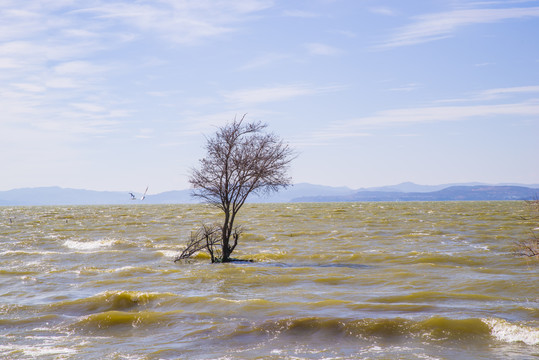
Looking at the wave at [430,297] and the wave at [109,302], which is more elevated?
the wave at [109,302]

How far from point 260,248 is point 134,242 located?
974 cm

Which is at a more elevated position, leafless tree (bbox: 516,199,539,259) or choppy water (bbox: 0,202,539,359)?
leafless tree (bbox: 516,199,539,259)

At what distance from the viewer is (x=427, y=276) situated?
20312 millimetres

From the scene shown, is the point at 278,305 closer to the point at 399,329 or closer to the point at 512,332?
the point at 399,329

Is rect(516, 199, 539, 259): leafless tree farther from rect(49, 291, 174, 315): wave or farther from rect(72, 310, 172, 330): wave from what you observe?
rect(49, 291, 174, 315): wave

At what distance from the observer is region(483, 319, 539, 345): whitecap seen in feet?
37.2

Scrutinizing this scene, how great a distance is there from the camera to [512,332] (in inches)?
465

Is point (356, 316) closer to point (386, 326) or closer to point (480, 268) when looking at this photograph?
point (386, 326)

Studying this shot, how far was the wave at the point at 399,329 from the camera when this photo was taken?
11711mm

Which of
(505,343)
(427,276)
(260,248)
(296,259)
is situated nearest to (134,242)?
(260,248)

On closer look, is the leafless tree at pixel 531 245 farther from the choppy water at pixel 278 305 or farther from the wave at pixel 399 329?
the wave at pixel 399 329

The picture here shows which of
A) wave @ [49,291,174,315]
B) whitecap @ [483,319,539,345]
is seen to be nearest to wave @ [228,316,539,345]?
whitecap @ [483,319,539,345]

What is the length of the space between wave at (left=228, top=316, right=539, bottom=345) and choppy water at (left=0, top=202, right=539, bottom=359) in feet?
0.08

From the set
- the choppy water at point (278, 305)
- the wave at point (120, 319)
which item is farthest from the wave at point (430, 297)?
the wave at point (120, 319)
